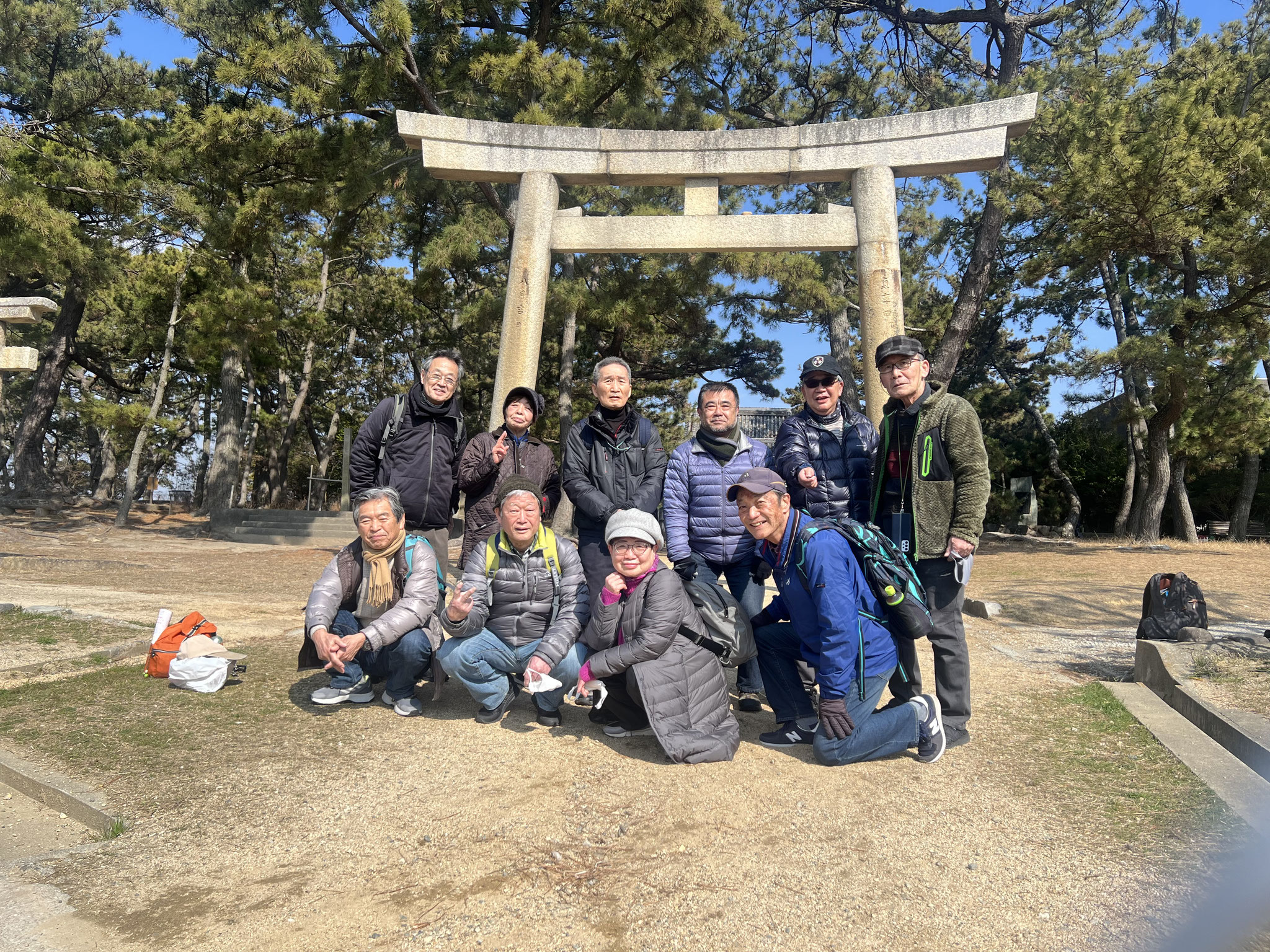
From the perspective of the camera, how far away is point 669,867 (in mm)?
2318

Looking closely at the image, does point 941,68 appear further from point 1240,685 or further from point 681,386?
point 1240,685

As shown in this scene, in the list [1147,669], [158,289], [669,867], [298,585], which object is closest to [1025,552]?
[1147,669]

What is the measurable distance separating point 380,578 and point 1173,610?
4.93m

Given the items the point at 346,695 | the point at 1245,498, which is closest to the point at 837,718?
the point at 346,695

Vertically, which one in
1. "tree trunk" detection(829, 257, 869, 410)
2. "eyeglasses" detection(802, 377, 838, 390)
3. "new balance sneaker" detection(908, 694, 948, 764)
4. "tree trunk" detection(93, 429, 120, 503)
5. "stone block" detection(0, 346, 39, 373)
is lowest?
"tree trunk" detection(93, 429, 120, 503)

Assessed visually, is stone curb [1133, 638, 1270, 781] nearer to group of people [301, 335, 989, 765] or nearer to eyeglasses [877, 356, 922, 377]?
group of people [301, 335, 989, 765]

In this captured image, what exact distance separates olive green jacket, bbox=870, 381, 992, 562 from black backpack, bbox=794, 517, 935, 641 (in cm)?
25

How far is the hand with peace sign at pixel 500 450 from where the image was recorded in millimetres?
4266

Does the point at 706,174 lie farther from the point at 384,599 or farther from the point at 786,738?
the point at 786,738

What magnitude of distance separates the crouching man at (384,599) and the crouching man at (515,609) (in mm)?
161

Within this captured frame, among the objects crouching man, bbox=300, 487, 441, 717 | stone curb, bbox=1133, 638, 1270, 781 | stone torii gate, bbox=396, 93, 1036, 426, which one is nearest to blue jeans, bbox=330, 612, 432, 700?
crouching man, bbox=300, 487, 441, 717

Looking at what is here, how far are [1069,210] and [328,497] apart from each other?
23.7 metres

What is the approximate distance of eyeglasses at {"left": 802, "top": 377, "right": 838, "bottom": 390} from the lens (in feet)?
12.8

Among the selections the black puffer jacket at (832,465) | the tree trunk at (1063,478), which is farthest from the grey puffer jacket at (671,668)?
the tree trunk at (1063,478)
